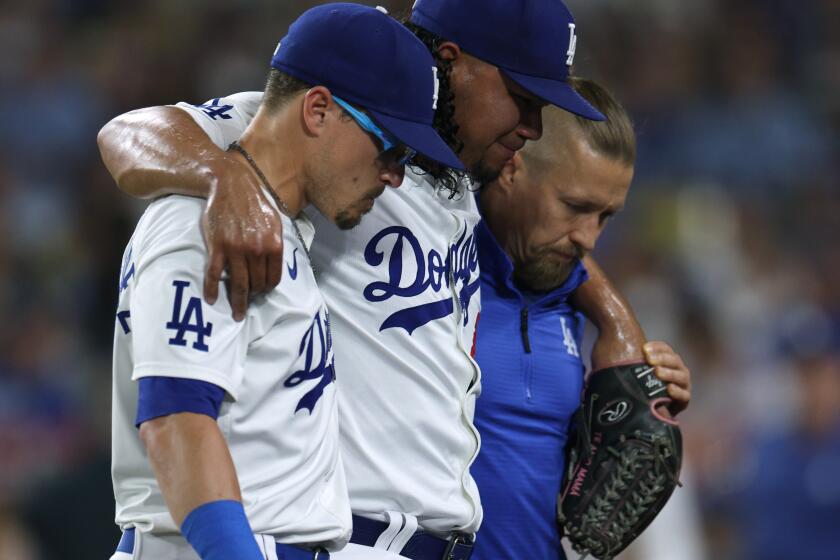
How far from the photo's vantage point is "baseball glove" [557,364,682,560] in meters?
2.85

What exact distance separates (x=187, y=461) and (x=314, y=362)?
1.09 feet

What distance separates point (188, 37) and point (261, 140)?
5.25 meters

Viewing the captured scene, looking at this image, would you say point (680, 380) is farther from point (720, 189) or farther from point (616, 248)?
point (720, 189)

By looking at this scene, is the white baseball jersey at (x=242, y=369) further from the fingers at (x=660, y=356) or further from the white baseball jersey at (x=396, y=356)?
the fingers at (x=660, y=356)

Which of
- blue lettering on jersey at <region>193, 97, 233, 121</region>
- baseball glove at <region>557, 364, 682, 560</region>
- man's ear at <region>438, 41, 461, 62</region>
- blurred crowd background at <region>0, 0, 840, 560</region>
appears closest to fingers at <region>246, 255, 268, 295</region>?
blue lettering on jersey at <region>193, 97, 233, 121</region>

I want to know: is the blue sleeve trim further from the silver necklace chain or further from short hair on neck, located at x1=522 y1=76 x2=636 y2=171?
short hair on neck, located at x1=522 y1=76 x2=636 y2=171

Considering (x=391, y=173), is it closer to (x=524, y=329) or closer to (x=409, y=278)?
(x=409, y=278)

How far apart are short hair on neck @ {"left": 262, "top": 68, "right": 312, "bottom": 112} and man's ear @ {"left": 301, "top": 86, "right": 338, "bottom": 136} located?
0.12 feet

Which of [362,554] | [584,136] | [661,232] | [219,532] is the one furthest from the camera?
[661,232]

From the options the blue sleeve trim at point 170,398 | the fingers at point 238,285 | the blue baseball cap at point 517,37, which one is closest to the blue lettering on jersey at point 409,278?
the blue baseball cap at point 517,37

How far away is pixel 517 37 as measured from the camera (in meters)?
2.48

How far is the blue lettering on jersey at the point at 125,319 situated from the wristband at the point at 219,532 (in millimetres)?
343

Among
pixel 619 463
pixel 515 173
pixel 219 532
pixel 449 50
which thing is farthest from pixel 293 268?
pixel 619 463

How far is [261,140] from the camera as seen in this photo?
7.03 ft
